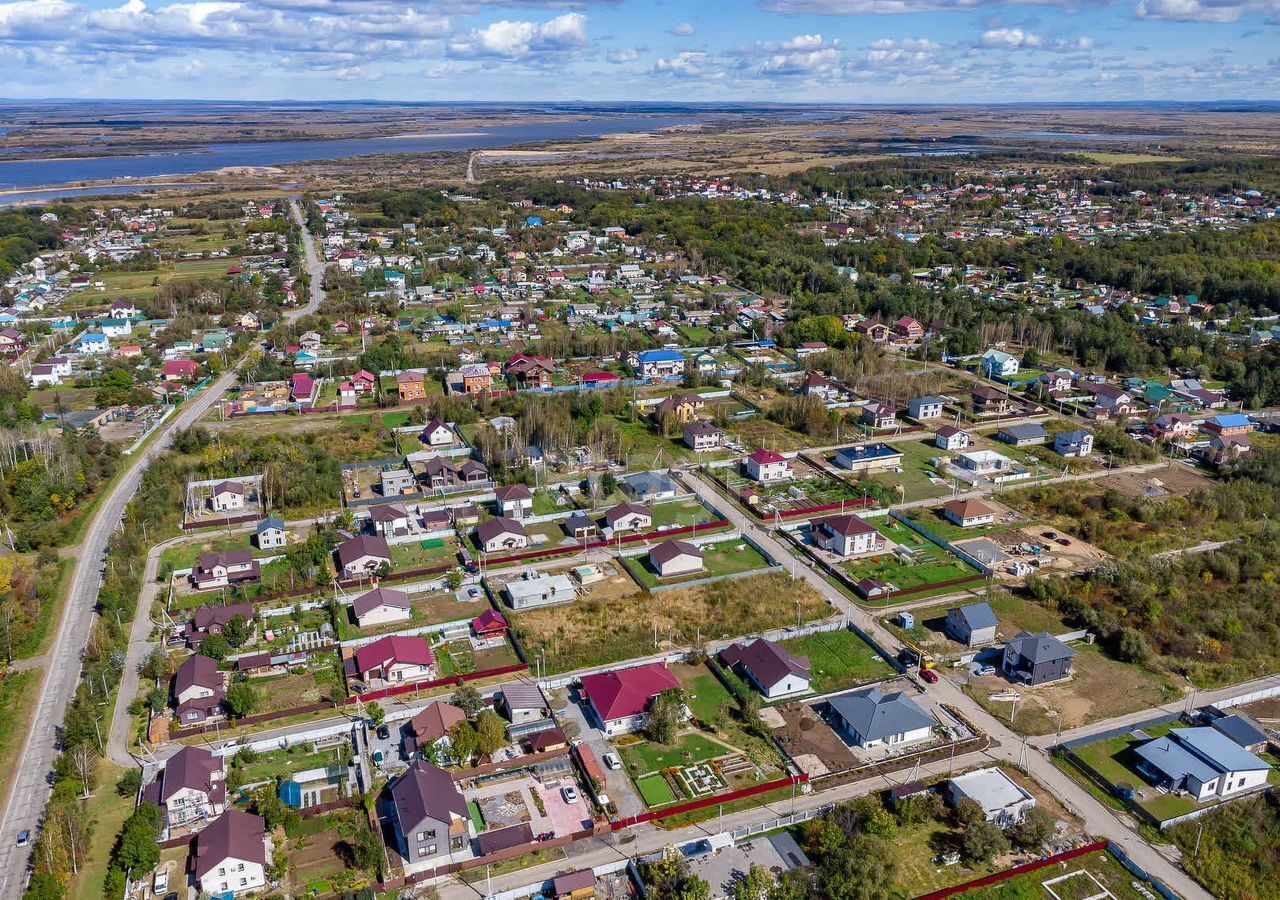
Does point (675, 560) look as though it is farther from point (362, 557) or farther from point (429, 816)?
point (429, 816)

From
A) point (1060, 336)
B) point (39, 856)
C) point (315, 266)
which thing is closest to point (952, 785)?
point (39, 856)

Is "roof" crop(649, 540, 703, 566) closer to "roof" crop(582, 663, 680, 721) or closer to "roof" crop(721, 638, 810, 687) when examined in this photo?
"roof" crop(721, 638, 810, 687)

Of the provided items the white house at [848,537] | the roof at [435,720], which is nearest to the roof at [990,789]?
the white house at [848,537]

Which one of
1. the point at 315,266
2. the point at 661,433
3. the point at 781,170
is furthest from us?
the point at 781,170

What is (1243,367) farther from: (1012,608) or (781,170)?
(781,170)

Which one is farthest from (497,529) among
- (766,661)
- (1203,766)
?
(1203,766)

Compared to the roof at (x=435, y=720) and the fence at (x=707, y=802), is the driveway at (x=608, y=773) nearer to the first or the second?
the fence at (x=707, y=802)

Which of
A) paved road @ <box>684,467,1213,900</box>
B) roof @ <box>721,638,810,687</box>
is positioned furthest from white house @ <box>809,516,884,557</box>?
roof @ <box>721,638,810,687</box>
